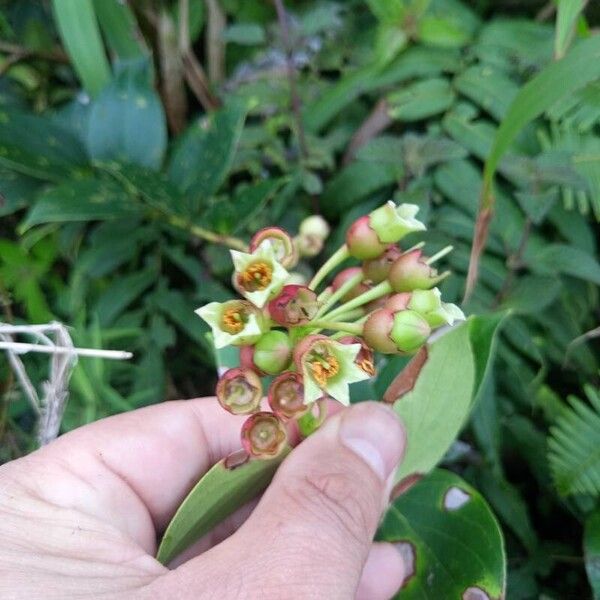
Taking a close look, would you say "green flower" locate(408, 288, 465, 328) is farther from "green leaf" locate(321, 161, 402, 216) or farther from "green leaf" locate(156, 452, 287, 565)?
"green leaf" locate(321, 161, 402, 216)

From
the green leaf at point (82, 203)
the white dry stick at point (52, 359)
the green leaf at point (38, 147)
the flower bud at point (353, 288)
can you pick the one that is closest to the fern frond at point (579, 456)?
the flower bud at point (353, 288)

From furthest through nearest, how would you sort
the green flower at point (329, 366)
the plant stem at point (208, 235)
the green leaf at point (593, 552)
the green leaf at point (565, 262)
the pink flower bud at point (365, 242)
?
the plant stem at point (208, 235) < the green leaf at point (565, 262) < the green leaf at point (593, 552) < the pink flower bud at point (365, 242) < the green flower at point (329, 366)

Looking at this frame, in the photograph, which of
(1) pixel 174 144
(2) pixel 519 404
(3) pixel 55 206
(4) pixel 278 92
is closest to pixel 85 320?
(3) pixel 55 206

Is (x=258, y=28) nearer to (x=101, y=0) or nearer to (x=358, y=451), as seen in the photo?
(x=101, y=0)

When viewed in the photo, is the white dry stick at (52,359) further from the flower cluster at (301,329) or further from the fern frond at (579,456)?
the fern frond at (579,456)

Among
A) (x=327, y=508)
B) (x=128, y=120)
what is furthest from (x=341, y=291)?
(x=128, y=120)

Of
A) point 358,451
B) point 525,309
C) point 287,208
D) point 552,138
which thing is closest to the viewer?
point 358,451

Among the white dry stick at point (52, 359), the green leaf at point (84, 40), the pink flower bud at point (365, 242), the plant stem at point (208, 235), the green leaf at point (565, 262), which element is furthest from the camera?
the green leaf at point (84, 40)
